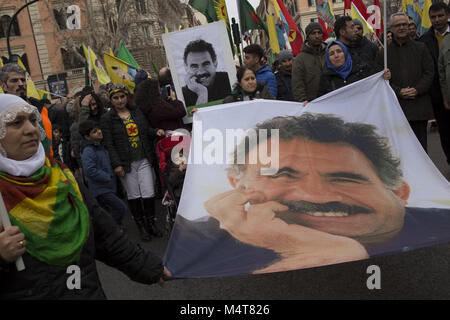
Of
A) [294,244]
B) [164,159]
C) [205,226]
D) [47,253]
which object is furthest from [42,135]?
[164,159]

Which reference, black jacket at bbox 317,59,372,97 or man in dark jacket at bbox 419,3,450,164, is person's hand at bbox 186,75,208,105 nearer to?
black jacket at bbox 317,59,372,97

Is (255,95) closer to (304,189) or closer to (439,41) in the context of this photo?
(304,189)

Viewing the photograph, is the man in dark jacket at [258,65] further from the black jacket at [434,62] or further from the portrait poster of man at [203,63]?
the black jacket at [434,62]

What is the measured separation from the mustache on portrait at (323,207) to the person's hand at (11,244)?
192cm

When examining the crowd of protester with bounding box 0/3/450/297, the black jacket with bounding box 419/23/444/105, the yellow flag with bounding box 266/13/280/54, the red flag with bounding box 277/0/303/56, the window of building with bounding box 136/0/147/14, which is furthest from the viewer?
the window of building with bounding box 136/0/147/14

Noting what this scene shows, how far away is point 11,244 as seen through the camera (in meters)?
1.92

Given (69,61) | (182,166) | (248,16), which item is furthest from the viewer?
(69,61)

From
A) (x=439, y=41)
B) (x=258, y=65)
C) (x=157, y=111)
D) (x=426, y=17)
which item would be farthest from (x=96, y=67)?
(x=439, y=41)

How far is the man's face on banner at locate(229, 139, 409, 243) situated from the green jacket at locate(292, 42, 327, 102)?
2.41 m

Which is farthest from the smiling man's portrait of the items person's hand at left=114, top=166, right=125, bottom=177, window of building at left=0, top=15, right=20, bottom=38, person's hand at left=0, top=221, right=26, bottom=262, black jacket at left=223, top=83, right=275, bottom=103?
window of building at left=0, top=15, right=20, bottom=38

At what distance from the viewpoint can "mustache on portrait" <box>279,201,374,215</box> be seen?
3391 millimetres

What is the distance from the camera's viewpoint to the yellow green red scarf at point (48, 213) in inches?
79.7

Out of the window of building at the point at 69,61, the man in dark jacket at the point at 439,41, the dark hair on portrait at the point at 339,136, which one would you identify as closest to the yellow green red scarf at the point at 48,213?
the dark hair on portrait at the point at 339,136

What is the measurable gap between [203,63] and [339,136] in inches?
115
